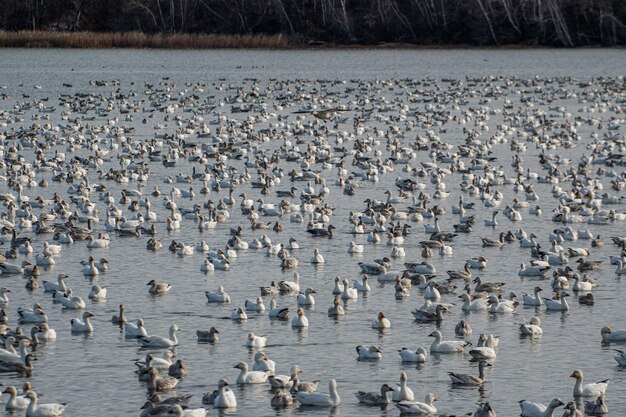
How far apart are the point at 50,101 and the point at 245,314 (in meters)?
43.7

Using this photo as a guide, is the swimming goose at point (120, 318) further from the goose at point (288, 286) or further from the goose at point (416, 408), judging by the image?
the goose at point (416, 408)

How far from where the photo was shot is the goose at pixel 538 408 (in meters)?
17.3

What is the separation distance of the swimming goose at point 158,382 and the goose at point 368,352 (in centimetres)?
320

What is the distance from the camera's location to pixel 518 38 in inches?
4326

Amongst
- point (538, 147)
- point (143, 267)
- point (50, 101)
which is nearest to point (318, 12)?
point (50, 101)

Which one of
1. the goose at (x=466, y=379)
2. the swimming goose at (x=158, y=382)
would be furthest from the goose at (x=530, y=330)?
the swimming goose at (x=158, y=382)

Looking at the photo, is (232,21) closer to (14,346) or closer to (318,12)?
(318,12)

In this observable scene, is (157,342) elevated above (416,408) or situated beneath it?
situated beneath

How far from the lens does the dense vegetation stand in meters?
109

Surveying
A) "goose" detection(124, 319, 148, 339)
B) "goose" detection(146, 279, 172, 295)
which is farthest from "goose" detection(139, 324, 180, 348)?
"goose" detection(146, 279, 172, 295)

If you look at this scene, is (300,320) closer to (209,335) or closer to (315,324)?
Result: (315,324)

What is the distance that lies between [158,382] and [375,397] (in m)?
3.10

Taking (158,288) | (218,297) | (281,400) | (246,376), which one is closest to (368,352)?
(246,376)

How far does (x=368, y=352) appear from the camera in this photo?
20.3 metres
